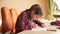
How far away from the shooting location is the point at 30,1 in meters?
4.66

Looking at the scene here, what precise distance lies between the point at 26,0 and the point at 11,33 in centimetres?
236

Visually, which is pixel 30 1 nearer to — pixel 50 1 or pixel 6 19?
pixel 50 1

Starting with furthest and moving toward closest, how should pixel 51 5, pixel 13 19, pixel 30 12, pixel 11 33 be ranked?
pixel 51 5, pixel 13 19, pixel 11 33, pixel 30 12

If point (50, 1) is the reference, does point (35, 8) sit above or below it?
below

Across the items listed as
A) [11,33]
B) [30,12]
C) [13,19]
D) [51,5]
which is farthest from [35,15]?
[51,5]

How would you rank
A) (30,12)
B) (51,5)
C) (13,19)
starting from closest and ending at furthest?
(30,12), (13,19), (51,5)

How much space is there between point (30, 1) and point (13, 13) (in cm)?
175

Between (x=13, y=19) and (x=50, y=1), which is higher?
(x=50, y=1)

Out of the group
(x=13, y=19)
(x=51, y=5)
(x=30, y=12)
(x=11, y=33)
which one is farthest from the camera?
(x=51, y=5)

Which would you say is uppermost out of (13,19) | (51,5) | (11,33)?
(51,5)

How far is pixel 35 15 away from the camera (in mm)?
2178

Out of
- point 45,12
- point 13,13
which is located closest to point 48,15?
point 45,12

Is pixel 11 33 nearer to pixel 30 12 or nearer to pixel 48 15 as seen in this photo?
pixel 30 12

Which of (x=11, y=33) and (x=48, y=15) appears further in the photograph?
(x=48, y=15)
